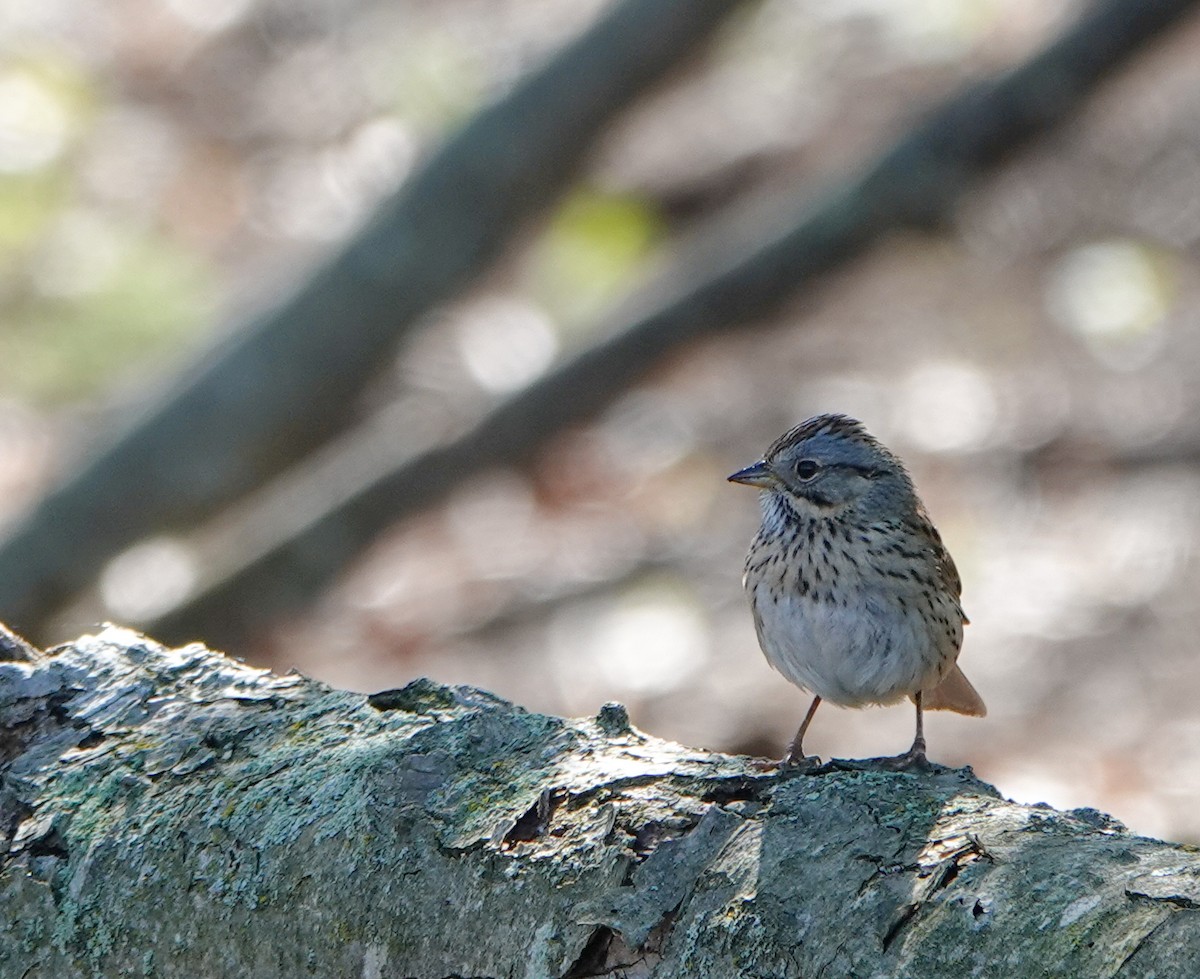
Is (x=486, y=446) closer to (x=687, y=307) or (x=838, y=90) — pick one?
(x=687, y=307)

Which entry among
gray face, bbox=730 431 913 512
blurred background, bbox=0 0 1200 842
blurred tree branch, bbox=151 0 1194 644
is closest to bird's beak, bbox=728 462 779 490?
gray face, bbox=730 431 913 512

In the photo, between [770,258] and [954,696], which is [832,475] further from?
[770,258]

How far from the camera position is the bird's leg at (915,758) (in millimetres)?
2357

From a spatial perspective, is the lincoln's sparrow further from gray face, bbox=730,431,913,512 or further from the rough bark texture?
the rough bark texture

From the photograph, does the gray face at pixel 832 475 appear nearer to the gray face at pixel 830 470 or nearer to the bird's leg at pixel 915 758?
the gray face at pixel 830 470

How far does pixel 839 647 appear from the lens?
3.99m

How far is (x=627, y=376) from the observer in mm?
8125

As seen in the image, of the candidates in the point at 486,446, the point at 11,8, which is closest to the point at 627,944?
the point at 486,446

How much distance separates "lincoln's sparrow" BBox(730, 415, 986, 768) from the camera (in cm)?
402

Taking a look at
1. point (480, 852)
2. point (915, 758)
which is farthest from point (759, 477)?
point (480, 852)

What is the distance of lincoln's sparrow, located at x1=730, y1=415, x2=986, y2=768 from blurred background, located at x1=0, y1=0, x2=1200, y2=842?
1.80 m

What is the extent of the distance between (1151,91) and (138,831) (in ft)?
29.2

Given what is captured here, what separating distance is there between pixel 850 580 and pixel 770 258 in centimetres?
442

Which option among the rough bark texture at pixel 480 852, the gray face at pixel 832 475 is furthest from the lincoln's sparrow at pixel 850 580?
Result: the rough bark texture at pixel 480 852
